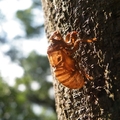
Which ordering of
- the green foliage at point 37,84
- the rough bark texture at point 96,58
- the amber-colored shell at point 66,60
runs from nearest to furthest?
the rough bark texture at point 96,58 → the amber-colored shell at point 66,60 → the green foliage at point 37,84

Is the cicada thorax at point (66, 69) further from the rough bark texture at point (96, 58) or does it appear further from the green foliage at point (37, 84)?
the green foliage at point (37, 84)

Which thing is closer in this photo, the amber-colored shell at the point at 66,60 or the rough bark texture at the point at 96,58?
the rough bark texture at the point at 96,58

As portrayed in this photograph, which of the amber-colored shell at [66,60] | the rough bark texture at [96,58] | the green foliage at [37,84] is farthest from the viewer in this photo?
the green foliage at [37,84]

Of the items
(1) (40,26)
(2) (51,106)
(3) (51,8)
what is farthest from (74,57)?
(2) (51,106)

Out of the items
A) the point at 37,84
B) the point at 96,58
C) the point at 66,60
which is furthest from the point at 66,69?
the point at 37,84

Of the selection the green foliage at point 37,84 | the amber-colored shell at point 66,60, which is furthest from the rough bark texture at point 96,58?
the green foliage at point 37,84

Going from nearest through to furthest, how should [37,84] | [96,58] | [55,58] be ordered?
[96,58]
[55,58]
[37,84]

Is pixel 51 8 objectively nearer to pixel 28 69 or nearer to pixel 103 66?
pixel 103 66

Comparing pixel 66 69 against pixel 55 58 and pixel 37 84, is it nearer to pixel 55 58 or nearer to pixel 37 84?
pixel 55 58

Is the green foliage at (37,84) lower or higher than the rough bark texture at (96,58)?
higher
